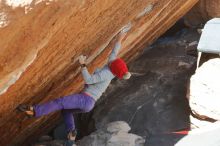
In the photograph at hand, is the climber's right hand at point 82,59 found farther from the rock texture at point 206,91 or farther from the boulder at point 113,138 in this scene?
the rock texture at point 206,91

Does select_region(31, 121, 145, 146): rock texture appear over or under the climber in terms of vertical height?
under

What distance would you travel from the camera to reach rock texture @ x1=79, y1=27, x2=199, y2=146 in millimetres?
7219

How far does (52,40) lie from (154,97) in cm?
412

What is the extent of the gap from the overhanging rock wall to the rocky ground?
0.82m

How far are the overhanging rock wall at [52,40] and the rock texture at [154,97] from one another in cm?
84

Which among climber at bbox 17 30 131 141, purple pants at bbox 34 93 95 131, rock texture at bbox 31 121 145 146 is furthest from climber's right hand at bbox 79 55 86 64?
rock texture at bbox 31 121 145 146

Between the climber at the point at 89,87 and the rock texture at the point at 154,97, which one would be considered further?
the rock texture at the point at 154,97

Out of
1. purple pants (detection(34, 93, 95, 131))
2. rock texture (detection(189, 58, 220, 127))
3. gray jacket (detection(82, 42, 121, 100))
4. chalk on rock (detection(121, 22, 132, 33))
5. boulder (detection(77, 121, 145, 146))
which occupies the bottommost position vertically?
boulder (detection(77, 121, 145, 146))

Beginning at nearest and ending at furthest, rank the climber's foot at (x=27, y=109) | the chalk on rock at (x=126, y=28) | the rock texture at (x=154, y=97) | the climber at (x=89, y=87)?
the climber's foot at (x=27, y=109)
the climber at (x=89, y=87)
the chalk on rock at (x=126, y=28)
the rock texture at (x=154, y=97)

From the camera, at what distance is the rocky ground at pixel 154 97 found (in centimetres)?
723

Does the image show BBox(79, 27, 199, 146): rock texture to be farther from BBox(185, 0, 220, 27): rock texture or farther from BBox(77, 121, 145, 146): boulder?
BBox(185, 0, 220, 27): rock texture

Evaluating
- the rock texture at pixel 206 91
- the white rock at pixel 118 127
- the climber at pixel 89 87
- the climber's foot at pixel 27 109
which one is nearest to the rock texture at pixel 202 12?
the rock texture at pixel 206 91

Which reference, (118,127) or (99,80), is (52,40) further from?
(118,127)

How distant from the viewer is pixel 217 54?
7727 mm
